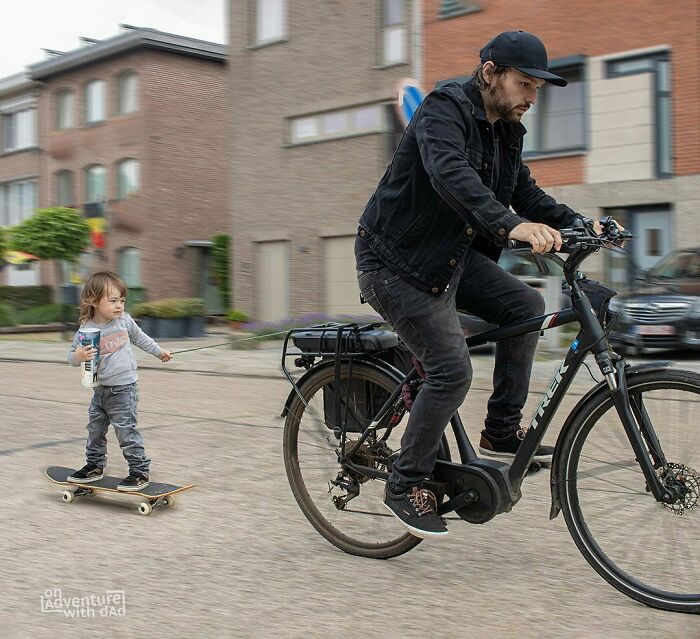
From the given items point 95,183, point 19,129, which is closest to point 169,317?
point 95,183

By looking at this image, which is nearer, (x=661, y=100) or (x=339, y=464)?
(x=339, y=464)

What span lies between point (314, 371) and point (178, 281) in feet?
90.2

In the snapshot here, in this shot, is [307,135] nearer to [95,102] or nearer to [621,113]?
[621,113]

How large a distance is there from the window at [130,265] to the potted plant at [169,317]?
9.73m

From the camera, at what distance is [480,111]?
3379 millimetres

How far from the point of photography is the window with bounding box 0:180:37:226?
35.9m

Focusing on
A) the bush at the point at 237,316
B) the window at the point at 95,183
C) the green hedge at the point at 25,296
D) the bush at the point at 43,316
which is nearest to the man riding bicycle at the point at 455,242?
the bush at the point at 237,316

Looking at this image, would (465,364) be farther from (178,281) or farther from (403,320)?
(178,281)

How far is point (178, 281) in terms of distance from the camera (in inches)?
1223

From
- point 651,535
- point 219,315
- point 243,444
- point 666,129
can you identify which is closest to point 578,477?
point 651,535

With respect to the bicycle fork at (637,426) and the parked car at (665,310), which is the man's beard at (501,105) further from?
the parked car at (665,310)

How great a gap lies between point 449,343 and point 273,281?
826 inches

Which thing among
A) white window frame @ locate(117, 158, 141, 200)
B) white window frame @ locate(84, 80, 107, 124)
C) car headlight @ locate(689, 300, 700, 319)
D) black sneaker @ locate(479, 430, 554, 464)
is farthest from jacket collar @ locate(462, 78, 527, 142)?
white window frame @ locate(84, 80, 107, 124)

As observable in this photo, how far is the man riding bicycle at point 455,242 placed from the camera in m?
3.27
